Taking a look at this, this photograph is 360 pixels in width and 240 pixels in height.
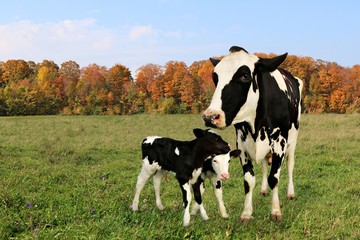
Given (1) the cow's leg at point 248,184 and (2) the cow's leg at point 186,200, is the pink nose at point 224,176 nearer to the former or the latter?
(2) the cow's leg at point 186,200

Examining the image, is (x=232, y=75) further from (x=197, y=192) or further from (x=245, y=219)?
(x=245, y=219)

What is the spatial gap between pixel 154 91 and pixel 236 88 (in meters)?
69.3

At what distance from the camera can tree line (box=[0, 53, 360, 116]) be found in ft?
213

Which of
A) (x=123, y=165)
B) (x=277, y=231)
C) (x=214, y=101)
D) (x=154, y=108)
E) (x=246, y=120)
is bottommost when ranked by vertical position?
(x=154, y=108)

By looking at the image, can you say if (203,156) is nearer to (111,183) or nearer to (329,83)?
(111,183)

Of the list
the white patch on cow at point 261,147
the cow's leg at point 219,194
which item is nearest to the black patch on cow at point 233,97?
the white patch on cow at point 261,147

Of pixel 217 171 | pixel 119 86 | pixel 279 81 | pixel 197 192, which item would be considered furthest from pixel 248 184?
pixel 119 86

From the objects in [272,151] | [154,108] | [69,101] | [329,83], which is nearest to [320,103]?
[329,83]

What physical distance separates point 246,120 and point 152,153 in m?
1.80

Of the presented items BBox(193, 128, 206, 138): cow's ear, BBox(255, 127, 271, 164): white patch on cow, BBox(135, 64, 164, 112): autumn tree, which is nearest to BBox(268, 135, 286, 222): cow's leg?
BBox(255, 127, 271, 164): white patch on cow

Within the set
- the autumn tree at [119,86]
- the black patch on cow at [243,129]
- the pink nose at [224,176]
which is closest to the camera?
the pink nose at [224,176]

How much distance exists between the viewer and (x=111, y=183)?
9.99m

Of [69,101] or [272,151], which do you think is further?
[69,101]

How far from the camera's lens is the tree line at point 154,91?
2559 inches
